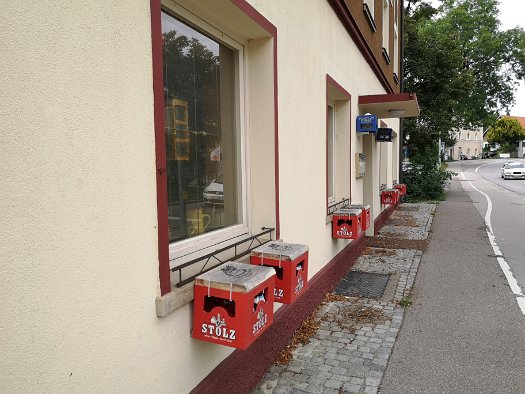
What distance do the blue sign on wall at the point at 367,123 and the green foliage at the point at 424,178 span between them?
1148 centimetres

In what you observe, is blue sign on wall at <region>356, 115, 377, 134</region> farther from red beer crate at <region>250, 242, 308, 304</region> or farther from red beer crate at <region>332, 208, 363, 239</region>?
red beer crate at <region>250, 242, 308, 304</region>

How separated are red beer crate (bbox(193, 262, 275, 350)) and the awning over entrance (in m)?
5.64

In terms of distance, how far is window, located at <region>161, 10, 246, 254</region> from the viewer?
269 cm

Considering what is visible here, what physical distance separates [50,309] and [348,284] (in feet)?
15.8

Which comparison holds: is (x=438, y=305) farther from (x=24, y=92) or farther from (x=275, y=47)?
(x=24, y=92)

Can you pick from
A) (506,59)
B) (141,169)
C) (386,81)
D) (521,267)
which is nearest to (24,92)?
(141,169)

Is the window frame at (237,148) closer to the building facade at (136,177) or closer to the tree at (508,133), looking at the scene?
the building facade at (136,177)

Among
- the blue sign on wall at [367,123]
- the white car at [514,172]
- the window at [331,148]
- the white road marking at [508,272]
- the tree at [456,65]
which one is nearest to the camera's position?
the white road marking at [508,272]

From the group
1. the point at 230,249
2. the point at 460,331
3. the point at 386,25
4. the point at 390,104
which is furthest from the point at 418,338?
the point at 386,25

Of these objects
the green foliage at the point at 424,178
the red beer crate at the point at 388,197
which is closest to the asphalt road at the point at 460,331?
the red beer crate at the point at 388,197

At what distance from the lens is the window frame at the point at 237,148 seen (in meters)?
2.70

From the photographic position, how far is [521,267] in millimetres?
6840

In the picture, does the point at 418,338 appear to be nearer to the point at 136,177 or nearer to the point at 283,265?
the point at 283,265

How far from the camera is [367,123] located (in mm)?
7152
